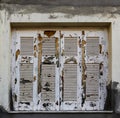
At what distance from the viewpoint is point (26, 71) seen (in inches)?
283

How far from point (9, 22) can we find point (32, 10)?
1.58 ft

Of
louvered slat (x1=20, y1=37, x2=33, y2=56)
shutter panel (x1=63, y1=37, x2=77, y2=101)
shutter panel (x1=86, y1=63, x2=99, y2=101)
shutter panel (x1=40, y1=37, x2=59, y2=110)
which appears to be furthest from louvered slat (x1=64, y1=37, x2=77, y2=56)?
louvered slat (x1=20, y1=37, x2=33, y2=56)

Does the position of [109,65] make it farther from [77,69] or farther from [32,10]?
[32,10]

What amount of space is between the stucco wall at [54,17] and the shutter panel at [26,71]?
0.29 m

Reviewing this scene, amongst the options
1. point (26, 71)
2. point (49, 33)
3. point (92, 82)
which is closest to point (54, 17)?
point (49, 33)

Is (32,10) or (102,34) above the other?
(32,10)

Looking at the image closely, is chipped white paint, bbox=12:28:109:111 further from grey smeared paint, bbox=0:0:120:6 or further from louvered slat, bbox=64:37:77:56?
grey smeared paint, bbox=0:0:120:6

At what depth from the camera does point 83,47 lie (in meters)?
7.26

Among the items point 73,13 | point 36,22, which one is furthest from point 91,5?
point 36,22

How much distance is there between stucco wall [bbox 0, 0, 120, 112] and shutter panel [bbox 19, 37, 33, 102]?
29 cm

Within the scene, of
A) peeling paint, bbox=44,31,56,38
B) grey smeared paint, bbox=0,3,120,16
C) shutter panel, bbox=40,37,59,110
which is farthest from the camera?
peeling paint, bbox=44,31,56,38

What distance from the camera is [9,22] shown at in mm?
7012

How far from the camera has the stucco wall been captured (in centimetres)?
695

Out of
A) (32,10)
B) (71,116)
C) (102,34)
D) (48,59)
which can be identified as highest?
(32,10)
